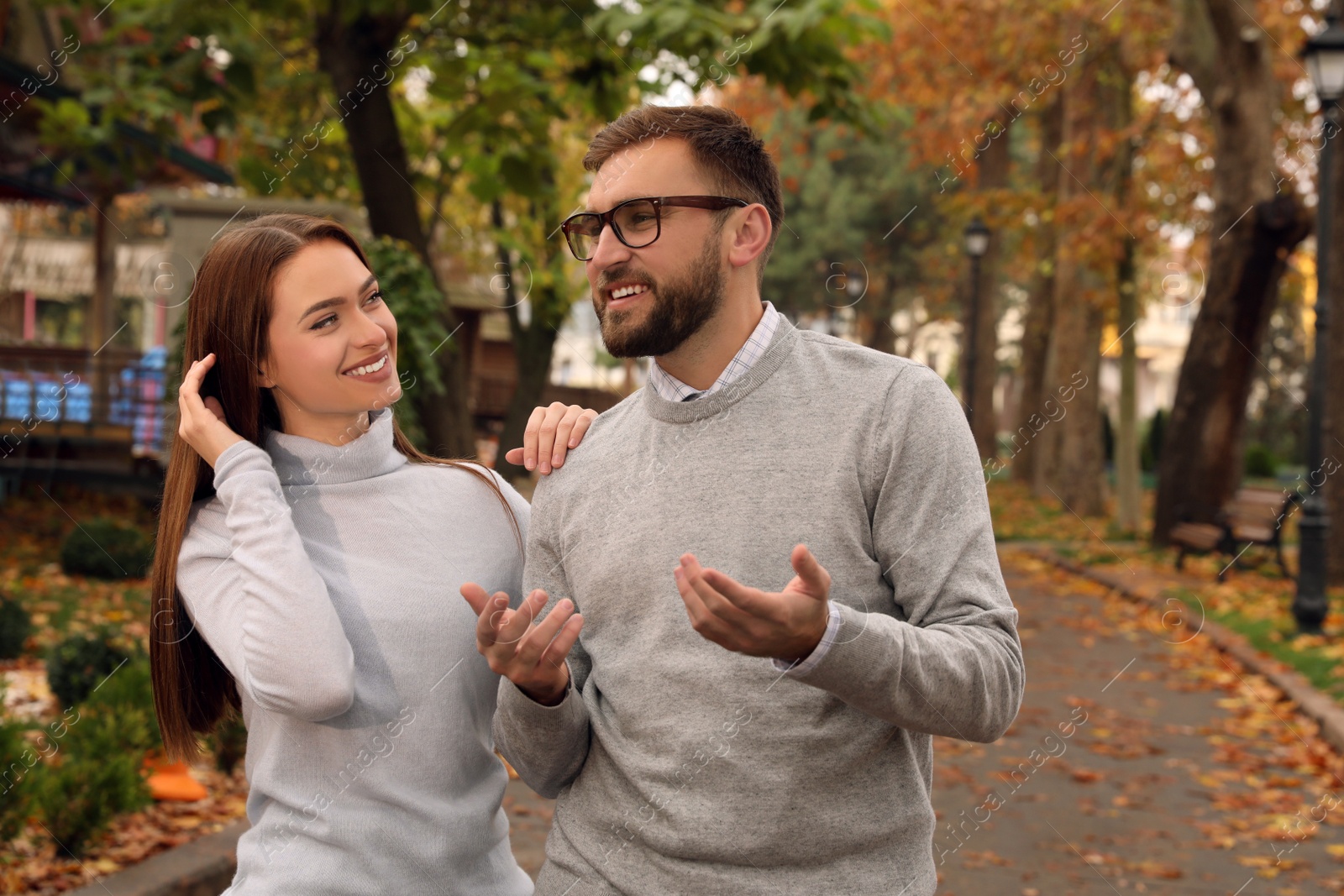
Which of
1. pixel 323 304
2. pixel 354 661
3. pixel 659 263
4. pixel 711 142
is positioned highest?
pixel 711 142

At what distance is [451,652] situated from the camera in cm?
261

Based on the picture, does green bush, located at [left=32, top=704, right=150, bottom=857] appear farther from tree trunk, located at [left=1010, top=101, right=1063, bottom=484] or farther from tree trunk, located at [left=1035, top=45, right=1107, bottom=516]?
tree trunk, located at [left=1010, top=101, right=1063, bottom=484]

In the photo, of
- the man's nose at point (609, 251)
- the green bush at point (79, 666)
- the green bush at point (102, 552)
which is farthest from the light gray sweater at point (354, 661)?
the green bush at point (102, 552)

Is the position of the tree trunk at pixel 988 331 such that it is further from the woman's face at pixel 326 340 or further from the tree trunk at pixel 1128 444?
the woman's face at pixel 326 340

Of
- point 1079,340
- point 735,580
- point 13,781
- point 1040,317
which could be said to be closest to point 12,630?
point 13,781

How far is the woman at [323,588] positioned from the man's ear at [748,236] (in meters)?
0.50

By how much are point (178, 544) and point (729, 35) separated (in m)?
6.10

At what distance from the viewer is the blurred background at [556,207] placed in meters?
8.57

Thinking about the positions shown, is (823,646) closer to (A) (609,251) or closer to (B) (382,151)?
(A) (609,251)

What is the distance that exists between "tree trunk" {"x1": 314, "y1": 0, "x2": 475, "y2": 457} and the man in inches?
270

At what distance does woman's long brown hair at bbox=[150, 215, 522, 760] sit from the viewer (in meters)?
2.58

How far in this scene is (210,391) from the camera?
8.78 feet

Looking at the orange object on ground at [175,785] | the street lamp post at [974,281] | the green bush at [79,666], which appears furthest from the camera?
the street lamp post at [974,281]

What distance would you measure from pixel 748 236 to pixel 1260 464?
3495 cm
